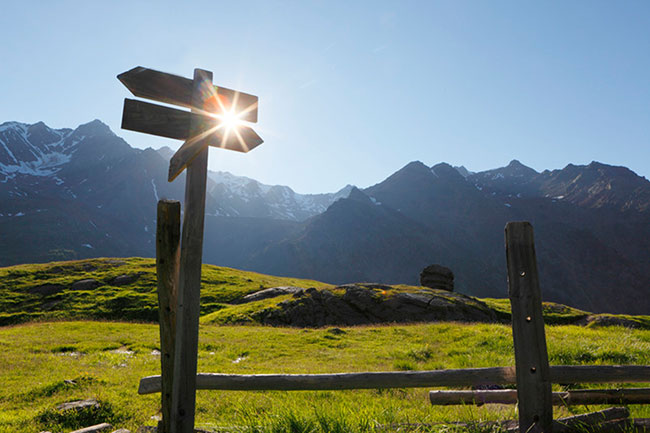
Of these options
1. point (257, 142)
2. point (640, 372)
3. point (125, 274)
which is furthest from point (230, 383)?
point (125, 274)

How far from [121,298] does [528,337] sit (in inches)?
2306

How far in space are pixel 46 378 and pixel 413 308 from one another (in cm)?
3670

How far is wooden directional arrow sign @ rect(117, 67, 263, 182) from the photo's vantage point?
16.9ft

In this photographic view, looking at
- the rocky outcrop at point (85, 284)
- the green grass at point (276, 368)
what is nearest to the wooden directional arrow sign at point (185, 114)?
the green grass at point (276, 368)

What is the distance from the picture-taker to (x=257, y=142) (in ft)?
18.6

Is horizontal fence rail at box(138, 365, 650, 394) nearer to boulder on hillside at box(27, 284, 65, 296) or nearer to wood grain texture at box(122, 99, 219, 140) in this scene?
wood grain texture at box(122, 99, 219, 140)

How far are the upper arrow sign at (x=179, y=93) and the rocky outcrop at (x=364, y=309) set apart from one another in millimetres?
33181

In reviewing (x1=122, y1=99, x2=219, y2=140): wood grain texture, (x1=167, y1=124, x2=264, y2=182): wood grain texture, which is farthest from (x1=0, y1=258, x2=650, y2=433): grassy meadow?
(x1=122, y1=99, x2=219, y2=140): wood grain texture

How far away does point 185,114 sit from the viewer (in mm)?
5410

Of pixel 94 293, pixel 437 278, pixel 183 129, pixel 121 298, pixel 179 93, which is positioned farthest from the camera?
pixel 437 278

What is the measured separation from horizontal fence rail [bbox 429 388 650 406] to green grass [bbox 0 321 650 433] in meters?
0.19

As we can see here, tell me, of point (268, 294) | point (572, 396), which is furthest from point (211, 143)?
point (268, 294)

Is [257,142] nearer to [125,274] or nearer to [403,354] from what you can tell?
[403,354]

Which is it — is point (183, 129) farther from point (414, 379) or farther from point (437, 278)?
point (437, 278)
